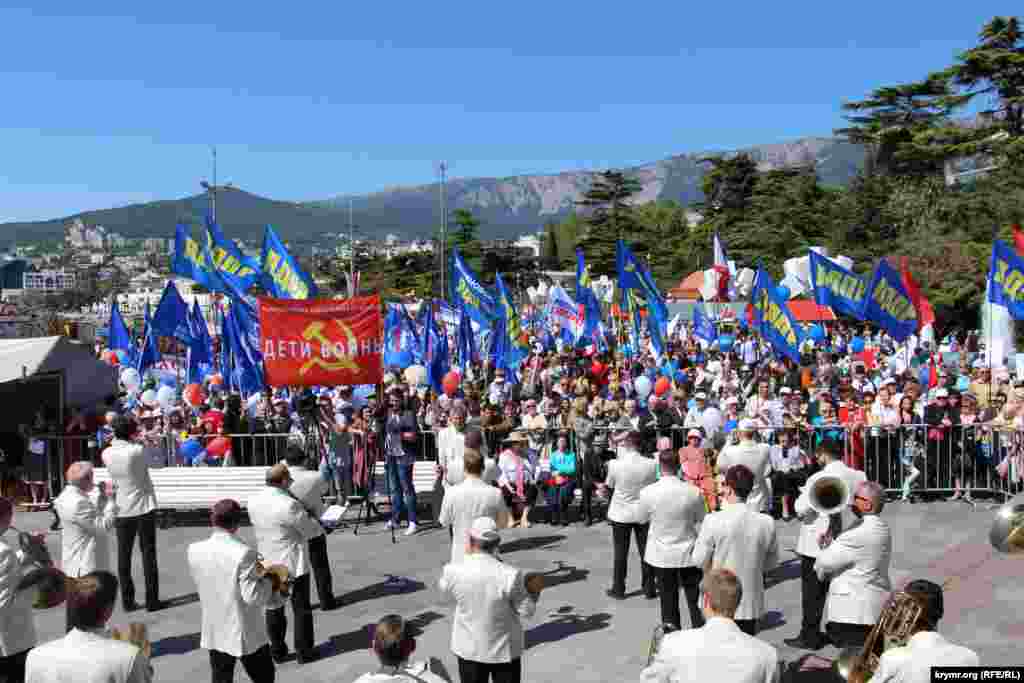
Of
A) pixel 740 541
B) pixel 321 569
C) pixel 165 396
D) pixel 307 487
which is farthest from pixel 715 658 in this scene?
pixel 165 396

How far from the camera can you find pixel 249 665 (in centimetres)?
609

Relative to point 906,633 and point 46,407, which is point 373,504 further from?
point 906,633

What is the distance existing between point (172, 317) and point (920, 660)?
55.2 ft

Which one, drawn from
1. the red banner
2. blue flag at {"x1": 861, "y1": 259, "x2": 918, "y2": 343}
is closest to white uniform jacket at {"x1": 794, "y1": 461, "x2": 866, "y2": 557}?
the red banner

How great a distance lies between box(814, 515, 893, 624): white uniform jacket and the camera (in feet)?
20.1

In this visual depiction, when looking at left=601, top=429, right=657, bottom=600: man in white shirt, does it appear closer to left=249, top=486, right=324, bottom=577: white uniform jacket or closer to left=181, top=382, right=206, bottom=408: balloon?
left=249, top=486, right=324, bottom=577: white uniform jacket

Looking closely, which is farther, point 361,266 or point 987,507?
point 361,266

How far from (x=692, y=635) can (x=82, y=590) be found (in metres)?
2.67

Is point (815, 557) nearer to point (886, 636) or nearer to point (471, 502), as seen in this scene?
point (471, 502)

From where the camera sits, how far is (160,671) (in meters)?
7.61

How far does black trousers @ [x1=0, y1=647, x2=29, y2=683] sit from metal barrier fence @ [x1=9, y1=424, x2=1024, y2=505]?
20.0 feet

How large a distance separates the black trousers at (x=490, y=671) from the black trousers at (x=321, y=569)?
3037 millimetres

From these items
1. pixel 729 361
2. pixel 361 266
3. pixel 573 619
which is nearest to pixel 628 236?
pixel 361 266

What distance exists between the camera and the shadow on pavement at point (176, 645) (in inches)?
316
